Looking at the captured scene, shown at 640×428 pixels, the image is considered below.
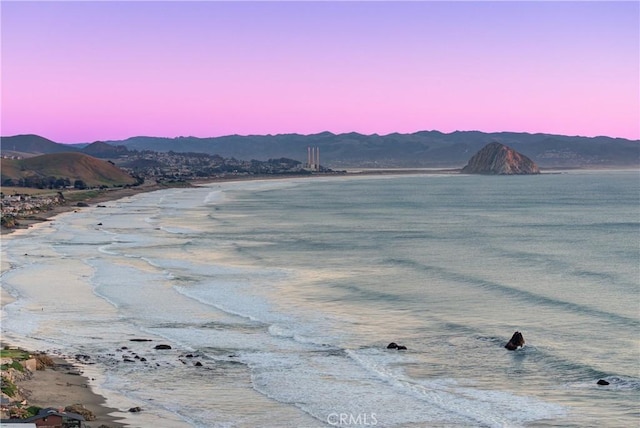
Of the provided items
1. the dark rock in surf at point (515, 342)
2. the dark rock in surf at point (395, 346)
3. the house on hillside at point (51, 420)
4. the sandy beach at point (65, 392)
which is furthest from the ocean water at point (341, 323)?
the house on hillside at point (51, 420)

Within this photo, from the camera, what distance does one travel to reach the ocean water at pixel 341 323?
2678cm

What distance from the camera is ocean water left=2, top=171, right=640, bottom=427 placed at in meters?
26.8

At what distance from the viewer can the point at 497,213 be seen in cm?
12056

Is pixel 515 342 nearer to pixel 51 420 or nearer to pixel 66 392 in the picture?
pixel 66 392

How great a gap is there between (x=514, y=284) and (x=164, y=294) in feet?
62.4

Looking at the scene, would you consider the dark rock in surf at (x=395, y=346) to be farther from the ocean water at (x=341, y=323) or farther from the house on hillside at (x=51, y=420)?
the house on hillside at (x=51, y=420)

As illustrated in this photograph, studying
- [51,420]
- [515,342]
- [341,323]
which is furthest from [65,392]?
[515,342]

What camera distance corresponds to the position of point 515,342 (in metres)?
33.9

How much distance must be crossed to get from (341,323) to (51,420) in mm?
18729

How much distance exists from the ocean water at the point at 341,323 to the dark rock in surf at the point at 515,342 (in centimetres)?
72

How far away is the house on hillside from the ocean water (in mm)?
2711

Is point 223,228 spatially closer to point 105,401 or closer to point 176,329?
point 176,329

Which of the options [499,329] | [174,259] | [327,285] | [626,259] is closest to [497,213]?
[626,259]

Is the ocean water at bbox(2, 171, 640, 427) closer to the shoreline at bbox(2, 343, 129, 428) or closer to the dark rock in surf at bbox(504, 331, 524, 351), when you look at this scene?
the shoreline at bbox(2, 343, 129, 428)
